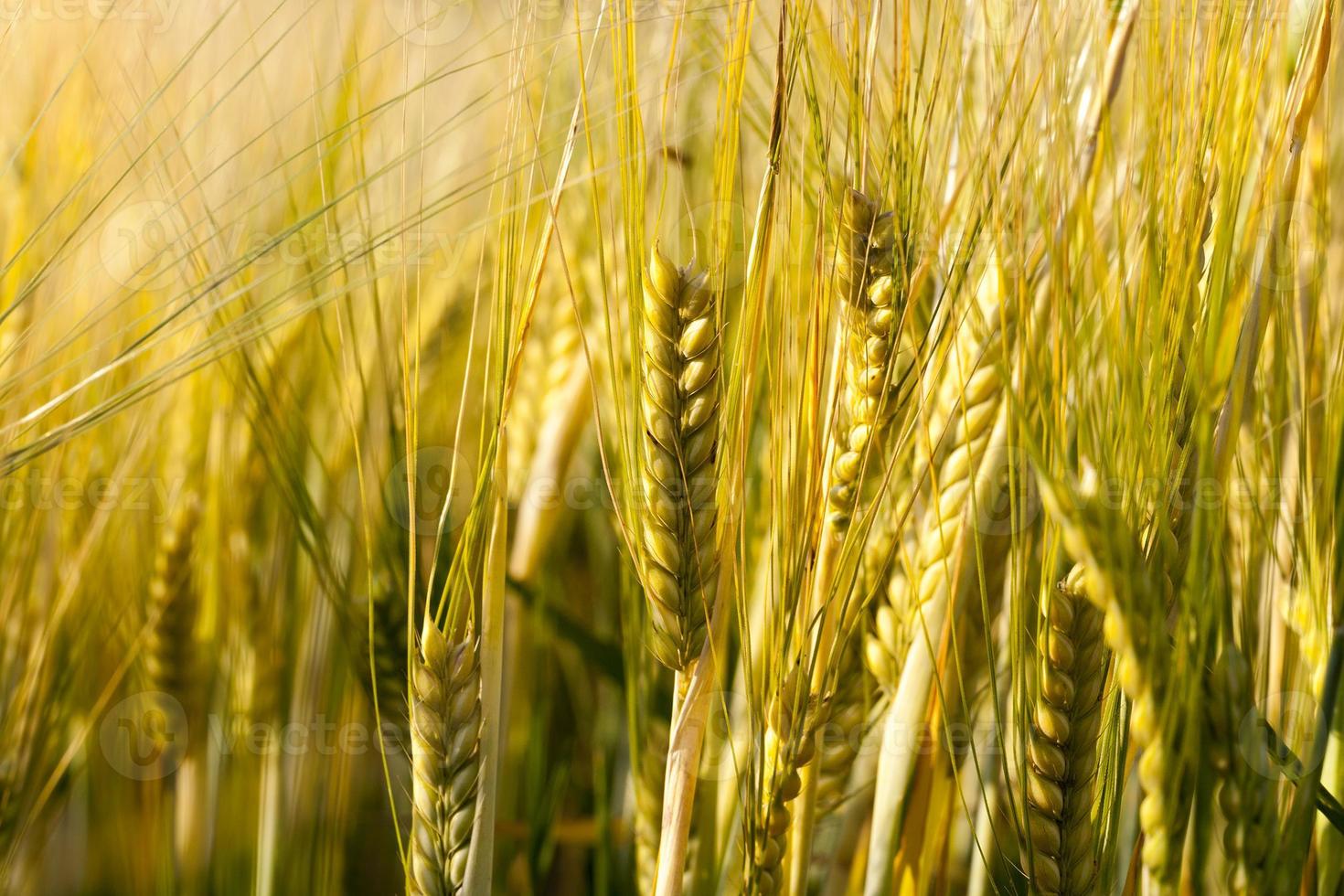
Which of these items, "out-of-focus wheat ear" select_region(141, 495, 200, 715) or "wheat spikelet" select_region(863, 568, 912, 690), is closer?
"wheat spikelet" select_region(863, 568, 912, 690)

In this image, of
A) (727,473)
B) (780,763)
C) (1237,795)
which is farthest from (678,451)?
(1237,795)

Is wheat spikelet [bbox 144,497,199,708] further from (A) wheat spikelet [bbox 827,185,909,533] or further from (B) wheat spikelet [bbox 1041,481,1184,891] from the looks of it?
(B) wheat spikelet [bbox 1041,481,1184,891]

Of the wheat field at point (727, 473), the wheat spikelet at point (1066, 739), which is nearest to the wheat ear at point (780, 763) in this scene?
the wheat field at point (727, 473)

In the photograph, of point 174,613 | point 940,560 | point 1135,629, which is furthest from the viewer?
point 174,613

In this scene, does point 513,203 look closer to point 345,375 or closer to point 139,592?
point 345,375

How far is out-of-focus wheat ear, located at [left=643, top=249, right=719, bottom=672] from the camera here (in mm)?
404

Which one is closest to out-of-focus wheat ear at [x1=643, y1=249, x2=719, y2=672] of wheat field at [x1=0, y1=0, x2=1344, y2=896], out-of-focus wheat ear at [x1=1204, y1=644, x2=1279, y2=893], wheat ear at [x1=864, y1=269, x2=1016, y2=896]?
wheat field at [x1=0, y1=0, x2=1344, y2=896]

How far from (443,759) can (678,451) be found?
187 mm

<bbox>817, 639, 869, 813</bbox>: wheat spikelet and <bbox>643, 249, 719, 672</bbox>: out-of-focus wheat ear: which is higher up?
<bbox>643, 249, 719, 672</bbox>: out-of-focus wheat ear

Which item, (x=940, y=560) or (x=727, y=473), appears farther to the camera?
(x=940, y=560)

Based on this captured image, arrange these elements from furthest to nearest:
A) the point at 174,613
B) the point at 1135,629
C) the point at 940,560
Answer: the point at 174,613 → the point at 940,560 → the point at 1135,629

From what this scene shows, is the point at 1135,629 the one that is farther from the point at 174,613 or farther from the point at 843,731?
the point at 174,613

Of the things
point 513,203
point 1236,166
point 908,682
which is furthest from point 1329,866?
point 513,203

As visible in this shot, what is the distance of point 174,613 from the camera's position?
0.69m
